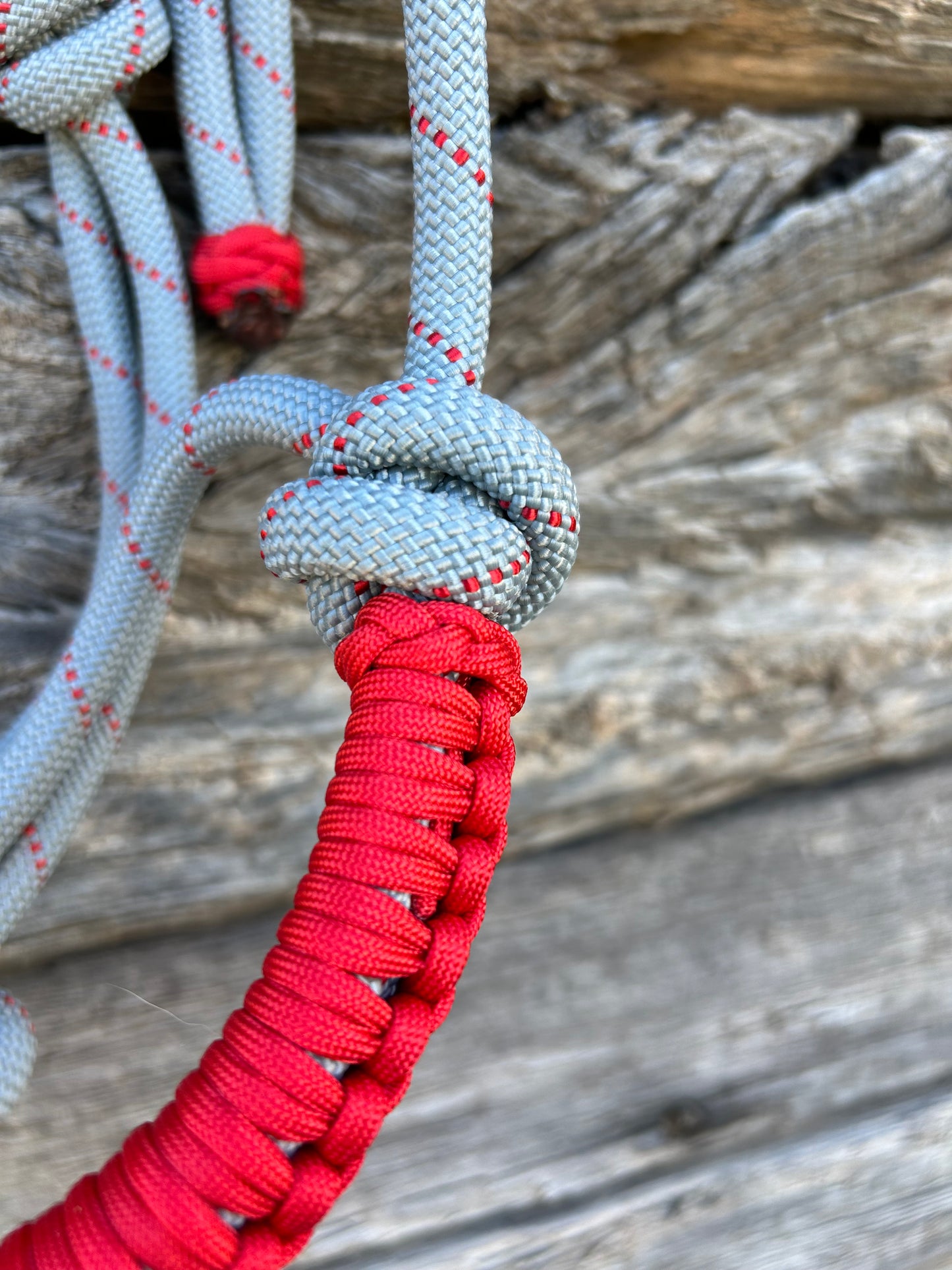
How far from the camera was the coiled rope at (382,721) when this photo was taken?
346mm

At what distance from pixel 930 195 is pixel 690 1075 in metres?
0.66

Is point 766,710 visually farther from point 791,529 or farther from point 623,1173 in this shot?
point 623,1173

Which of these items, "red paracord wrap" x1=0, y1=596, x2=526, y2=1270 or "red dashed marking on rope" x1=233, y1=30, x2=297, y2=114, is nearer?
"red paracord wrap" x1=0, y1=596, x2=526, y2=1270

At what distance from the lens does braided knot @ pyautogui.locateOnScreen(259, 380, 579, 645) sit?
378 mm

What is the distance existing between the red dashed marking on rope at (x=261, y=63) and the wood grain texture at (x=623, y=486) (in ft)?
0.18

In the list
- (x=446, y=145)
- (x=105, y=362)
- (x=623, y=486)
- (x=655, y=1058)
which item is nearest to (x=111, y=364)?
(x=105, y=362)

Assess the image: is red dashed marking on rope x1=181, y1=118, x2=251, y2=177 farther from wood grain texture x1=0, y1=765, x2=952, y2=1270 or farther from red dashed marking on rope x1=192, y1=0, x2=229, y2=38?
wood grain texture x1=0, y1=765, x2=952, y2=1270

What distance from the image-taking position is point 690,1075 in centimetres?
80

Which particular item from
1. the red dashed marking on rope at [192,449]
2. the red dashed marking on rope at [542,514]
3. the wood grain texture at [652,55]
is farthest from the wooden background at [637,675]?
the red dashed marking on rope at [542,514]

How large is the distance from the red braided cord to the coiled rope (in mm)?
100

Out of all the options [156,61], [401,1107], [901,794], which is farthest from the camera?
[901,794]

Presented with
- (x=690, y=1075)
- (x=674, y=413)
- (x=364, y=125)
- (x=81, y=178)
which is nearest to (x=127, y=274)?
(x=81, y=178)

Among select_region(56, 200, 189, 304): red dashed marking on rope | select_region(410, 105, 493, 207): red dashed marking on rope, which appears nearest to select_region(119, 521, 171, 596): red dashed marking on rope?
select_region(56, 200, 189, 304): red dashed marking on rope

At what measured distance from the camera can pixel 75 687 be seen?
0.50 m
